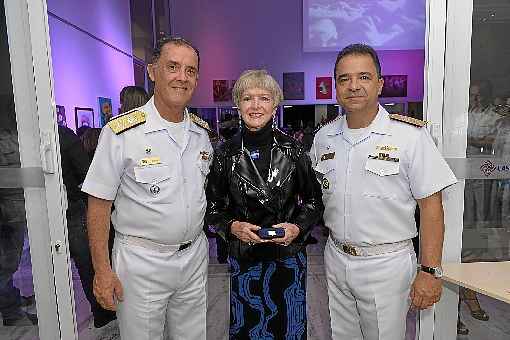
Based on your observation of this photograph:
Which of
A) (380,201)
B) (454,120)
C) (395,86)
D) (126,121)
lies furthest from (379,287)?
(395,86)

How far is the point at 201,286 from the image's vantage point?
1.91 meters

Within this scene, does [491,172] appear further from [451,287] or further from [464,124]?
[451,287]

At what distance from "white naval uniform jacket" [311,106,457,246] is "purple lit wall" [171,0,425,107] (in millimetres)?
6518

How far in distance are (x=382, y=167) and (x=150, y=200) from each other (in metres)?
1.05

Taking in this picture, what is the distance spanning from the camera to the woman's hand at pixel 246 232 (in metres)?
1.69

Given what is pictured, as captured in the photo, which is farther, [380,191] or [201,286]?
[201,286]

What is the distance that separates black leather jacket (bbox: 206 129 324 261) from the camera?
1775 mm

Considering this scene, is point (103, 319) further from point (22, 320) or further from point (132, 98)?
point (132, 98)

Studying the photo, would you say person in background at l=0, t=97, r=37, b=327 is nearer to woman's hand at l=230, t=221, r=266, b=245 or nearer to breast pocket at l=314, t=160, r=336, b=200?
woman's hand at l=230, t=221, r=266, b=245

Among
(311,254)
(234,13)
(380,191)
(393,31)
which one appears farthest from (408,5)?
(380,191)

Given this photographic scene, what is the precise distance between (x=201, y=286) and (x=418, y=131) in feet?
4.16

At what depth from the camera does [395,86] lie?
8.36 m

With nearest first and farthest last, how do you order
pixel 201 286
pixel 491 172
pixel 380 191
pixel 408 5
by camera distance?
pixel 380 191, pixel 201 286, pixel 491 172, pixel 408 5

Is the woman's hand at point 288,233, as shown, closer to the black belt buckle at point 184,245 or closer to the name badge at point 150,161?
the black belt buckle at point 184,245
